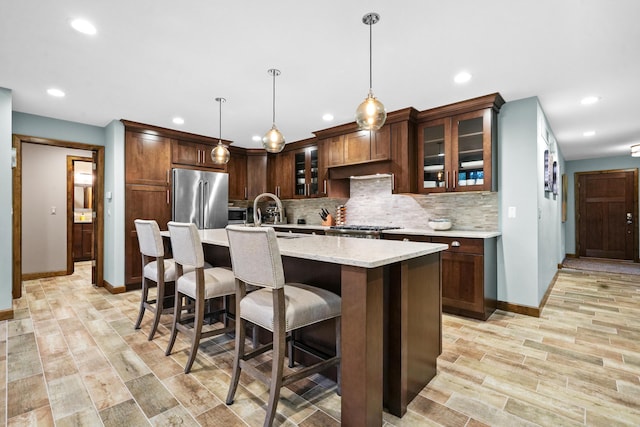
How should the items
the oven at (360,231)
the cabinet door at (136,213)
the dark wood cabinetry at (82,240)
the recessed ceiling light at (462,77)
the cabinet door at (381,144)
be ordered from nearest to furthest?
the recessed ceiling light at (462,77), the oven at (360,231), the cabinet door at (381,144), the cabinet door at (136,213), the dark wood cabinetry at (82,240)

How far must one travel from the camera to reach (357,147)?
4.53 m

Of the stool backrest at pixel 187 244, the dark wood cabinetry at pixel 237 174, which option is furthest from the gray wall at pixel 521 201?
the dark wood cabinetry at pixel 237 174

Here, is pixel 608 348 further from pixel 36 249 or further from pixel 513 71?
pixel 36 249

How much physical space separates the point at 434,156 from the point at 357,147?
3.63ft

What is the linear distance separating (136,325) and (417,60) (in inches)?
140

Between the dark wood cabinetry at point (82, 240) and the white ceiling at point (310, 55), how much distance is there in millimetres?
3338

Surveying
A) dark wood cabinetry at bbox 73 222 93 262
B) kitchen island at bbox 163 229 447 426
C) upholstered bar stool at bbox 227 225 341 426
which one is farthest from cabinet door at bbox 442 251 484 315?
dark wood cabinetry at bbox 73 222 93 262

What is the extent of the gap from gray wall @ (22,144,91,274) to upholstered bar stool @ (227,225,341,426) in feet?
17.9

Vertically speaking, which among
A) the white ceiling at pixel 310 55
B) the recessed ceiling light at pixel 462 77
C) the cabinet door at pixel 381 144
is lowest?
the cabinet door at pixel 381 144

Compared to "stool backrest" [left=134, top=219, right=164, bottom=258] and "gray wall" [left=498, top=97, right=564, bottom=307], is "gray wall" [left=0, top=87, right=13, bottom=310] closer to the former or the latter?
"stool backrest" [left=134, top=219, right=164, bottom=258]

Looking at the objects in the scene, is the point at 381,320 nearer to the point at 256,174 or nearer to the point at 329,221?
the point at 329,221

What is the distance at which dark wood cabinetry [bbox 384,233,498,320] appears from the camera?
3.24 metres

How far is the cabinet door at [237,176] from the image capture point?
5.89 meters

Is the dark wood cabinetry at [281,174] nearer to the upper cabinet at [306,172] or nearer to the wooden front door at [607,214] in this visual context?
the upper cabinet at [306,172]
